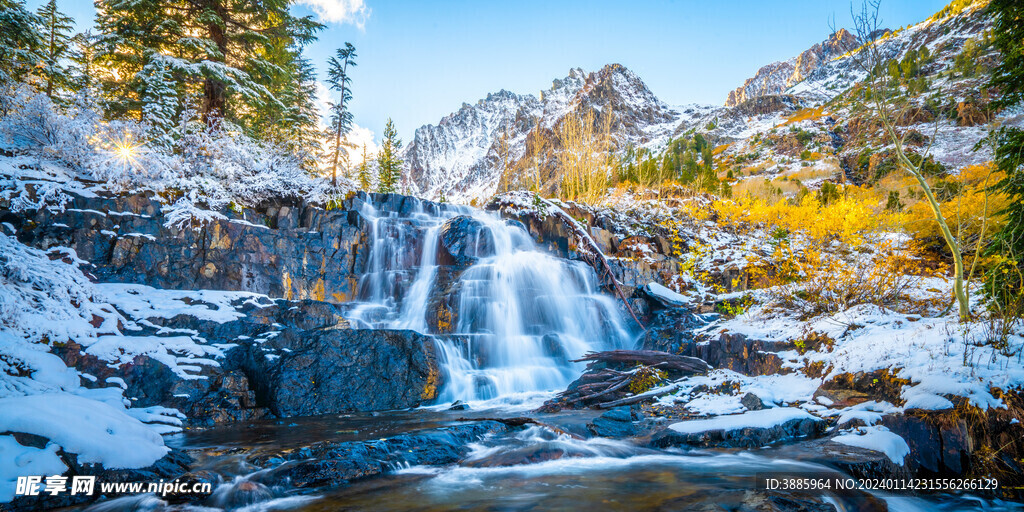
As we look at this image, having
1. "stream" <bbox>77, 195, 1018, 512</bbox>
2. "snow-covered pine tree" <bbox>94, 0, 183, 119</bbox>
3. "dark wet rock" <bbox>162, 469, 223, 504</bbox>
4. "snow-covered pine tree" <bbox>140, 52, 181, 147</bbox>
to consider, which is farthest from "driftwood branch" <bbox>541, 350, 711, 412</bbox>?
"snow-covered pine tree" <bbox>94, 0, 183, 119</bbox>

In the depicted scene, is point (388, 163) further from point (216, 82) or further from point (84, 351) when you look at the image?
point (84, 351)

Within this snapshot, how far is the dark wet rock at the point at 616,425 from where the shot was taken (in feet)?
20.7

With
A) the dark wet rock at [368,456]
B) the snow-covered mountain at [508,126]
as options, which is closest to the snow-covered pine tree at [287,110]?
the dark wet rock at [368,456]

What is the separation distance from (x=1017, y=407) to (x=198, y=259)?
15.4 metres

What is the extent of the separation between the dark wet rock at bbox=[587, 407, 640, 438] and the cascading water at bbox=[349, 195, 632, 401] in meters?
3.55

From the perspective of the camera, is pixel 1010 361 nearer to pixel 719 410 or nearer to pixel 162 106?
pixel 719 410

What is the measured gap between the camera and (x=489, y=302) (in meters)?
13.1

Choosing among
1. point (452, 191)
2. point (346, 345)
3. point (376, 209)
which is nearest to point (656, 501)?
point (346, 345)

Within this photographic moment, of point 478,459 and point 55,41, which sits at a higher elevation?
point 55,41

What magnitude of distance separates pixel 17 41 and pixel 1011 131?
27794 mm

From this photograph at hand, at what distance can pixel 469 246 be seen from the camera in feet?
52.0

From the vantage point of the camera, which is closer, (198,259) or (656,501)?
(656,501)

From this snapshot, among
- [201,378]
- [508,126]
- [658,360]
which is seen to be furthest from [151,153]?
[508,126]

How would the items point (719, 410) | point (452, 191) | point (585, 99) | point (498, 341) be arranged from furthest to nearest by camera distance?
1. point (452, 191)
2. point (585, 99)
3. point (498, 341)
4. point (719, 410)
